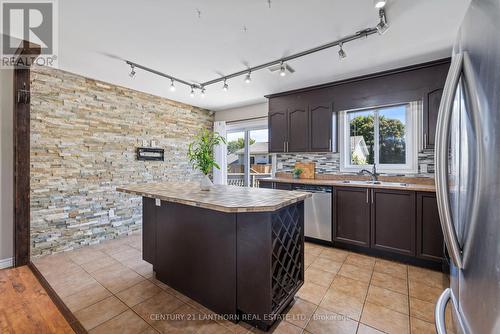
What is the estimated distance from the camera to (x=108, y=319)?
5.63 feet

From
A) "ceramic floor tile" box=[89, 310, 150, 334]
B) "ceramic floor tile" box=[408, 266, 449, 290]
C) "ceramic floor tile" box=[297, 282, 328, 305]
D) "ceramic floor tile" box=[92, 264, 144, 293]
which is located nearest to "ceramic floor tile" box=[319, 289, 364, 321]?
"ceramic floor tile" box=[297, 282, 328, 305]

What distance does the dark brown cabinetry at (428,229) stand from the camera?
7.85ft

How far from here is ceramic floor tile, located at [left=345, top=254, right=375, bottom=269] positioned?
2613mm

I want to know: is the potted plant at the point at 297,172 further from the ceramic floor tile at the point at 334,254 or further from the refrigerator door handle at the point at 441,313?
the refrigerator door handle at the point at 441,313

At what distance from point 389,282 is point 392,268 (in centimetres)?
37

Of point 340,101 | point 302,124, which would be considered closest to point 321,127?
point 302,124

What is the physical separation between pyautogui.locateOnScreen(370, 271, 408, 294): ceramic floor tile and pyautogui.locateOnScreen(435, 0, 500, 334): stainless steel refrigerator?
150cm

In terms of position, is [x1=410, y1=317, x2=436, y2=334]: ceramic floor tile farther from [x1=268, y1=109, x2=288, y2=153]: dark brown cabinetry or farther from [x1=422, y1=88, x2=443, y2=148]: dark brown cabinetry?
[x1=268, y1=109, x2=288, y2=153]: dark brown cabinetry

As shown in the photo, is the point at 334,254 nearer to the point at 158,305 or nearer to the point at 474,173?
the point at 158,305

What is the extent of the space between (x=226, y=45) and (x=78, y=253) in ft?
10.6

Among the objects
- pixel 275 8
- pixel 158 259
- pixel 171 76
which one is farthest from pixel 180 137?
pixel 275 8

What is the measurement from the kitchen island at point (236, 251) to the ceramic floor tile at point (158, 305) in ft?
0.37

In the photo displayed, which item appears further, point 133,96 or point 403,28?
point 133,96

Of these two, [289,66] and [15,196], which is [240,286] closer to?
[289,66]
